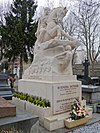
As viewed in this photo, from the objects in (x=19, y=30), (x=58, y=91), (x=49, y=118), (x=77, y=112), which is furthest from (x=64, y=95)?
(x=19, y=30)

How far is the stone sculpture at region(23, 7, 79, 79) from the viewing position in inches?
286

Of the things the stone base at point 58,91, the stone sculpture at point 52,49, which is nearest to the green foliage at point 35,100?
the stone base at point 58,91

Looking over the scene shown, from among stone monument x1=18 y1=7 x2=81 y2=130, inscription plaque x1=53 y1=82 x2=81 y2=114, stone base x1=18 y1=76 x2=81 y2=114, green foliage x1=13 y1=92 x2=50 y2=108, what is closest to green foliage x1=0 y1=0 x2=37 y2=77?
stone monument x1=18 y1=7 x2=81 y2=130

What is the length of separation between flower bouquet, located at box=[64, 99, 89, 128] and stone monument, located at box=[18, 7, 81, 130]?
1.11 ft

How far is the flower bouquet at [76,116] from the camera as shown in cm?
635

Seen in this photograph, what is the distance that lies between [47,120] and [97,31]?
22791 mm

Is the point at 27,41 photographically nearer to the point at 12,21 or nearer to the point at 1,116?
the point at 12,21

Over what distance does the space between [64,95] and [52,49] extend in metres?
1.84

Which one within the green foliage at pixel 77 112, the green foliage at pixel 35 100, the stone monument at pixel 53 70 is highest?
the stone monument at pixel 53 70

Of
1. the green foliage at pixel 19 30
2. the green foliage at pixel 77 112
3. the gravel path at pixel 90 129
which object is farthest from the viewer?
the green foliage at pixel 19 30

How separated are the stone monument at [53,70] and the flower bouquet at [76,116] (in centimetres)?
34

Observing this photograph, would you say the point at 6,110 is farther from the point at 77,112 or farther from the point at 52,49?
the point at 52,49

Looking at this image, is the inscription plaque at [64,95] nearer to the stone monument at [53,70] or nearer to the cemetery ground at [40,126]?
the stone monument at [53,70]

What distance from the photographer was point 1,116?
4762 millimetres
